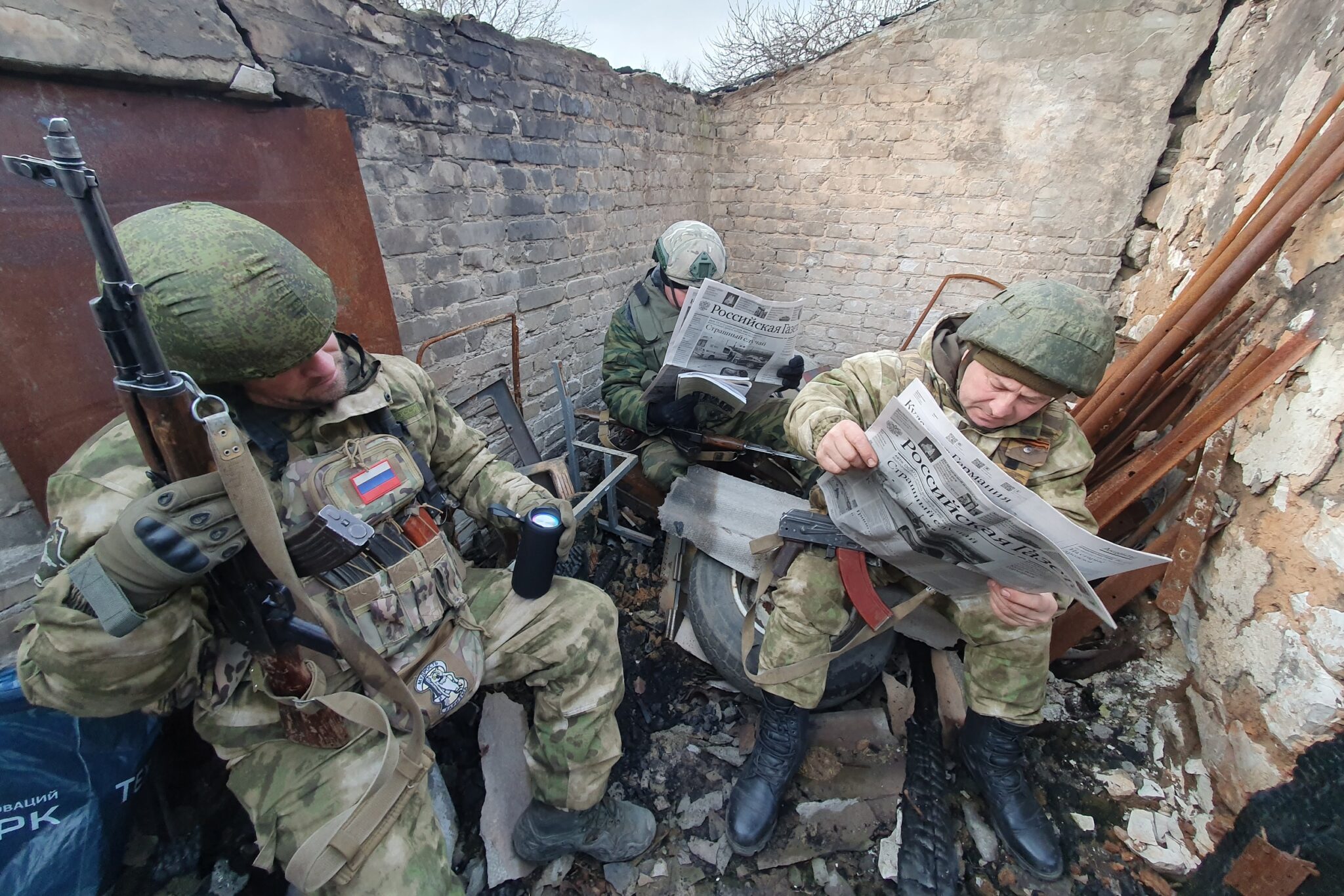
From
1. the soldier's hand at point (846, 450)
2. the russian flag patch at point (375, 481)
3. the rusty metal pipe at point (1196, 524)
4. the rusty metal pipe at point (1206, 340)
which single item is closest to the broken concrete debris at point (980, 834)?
the rusty metal pipe at point (1196, 524)

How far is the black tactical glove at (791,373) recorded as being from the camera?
9.54 feet

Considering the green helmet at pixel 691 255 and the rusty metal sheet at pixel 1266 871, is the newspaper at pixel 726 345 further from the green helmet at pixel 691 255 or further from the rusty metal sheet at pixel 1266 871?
the rusty metal sheet at pixel 1266 871

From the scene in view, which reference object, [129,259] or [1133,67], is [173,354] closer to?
[129,259]

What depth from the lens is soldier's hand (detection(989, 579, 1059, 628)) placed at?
1489 mm

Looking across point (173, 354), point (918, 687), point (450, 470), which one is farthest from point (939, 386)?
point (173, 354)

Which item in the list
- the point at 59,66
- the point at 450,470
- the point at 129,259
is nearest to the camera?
the point at 129,259

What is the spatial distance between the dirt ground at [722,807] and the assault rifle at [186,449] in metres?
0.77

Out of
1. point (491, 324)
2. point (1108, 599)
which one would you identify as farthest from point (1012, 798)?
point (491, 324)

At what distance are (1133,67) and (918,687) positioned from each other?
14.0ft

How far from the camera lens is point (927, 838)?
5.77 ft

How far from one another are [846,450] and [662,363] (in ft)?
5.34

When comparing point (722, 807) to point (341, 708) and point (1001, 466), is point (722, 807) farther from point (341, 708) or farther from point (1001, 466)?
point (1001, 466)

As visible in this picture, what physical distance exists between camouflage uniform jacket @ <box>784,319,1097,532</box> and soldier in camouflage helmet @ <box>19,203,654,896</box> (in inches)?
33.5

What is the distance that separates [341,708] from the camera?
1.23m
